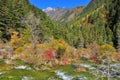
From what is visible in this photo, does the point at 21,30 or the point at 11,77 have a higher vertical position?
the point at 21,30

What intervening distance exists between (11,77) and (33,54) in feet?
102

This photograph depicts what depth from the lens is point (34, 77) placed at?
57312 millimetres

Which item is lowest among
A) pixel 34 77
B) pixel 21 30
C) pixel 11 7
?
pixel 34 77

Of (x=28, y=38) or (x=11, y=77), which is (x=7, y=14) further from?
(x=11, y=77)

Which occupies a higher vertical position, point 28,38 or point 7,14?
point 7,14

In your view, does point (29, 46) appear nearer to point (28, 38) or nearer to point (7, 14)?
point (28, 38)

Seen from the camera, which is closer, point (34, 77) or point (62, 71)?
point (34, 77)

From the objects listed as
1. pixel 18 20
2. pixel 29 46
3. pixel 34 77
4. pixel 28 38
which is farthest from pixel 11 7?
pixel 34 77

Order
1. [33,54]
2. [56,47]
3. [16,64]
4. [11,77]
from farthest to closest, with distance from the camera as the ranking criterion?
1. [56,47]
2. [33,54]
3. [16,64]
4. [11,77]

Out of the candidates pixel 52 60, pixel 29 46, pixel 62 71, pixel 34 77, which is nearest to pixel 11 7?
pixel 29 46

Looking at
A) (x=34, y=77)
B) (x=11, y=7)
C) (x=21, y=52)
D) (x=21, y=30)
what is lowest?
(x=34, y=77)

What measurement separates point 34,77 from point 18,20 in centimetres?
6385

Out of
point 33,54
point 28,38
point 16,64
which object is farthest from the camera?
point 28,38

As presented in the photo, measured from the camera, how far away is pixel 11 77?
179ft
